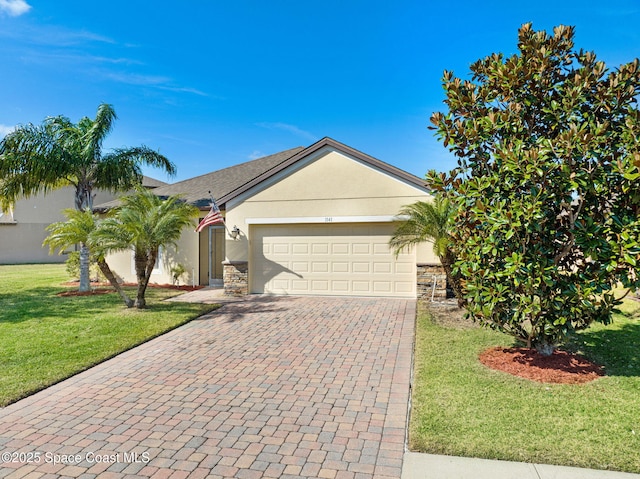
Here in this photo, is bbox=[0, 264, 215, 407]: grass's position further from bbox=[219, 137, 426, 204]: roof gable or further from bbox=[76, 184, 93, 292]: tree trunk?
bbox=[219, 137, 426, 204]: roof gable

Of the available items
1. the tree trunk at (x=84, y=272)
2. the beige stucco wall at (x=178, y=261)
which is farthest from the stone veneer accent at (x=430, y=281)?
the tree trunk at (x=84, y=272)

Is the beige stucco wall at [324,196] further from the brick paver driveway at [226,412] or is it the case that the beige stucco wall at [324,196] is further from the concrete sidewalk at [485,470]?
the concrete sidewalk at [485,470]

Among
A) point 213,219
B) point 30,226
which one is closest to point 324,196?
point 213,219

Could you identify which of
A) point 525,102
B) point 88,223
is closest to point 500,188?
point 525,102

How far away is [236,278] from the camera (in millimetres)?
13102

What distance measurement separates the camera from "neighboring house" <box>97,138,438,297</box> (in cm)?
1227

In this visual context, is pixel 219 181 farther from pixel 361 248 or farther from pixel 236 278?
pixel 361 248

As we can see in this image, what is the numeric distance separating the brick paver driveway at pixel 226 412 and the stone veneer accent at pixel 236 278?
16.0 feet

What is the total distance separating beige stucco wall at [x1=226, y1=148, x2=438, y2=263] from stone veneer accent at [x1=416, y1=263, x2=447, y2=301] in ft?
0.92

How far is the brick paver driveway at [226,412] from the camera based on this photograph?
364 cm

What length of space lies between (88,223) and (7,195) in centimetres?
648

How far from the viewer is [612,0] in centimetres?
780

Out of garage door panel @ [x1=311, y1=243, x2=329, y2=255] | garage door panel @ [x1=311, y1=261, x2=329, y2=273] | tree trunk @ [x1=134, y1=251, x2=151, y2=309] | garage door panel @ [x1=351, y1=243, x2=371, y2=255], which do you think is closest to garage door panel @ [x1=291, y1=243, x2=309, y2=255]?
garage door panel @ [x1=311, y1=243, x2=329, y2=255]

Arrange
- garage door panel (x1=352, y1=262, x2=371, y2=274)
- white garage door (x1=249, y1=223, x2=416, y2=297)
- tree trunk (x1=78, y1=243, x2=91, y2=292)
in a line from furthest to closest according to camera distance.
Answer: tree trunk (x1=78, y1=243, x2=91, y2=292), garage door panel (x1=352, y1=262, x2=371, y2=274), white garage door (x1=249, y1=223, x2=416, y2=297)
